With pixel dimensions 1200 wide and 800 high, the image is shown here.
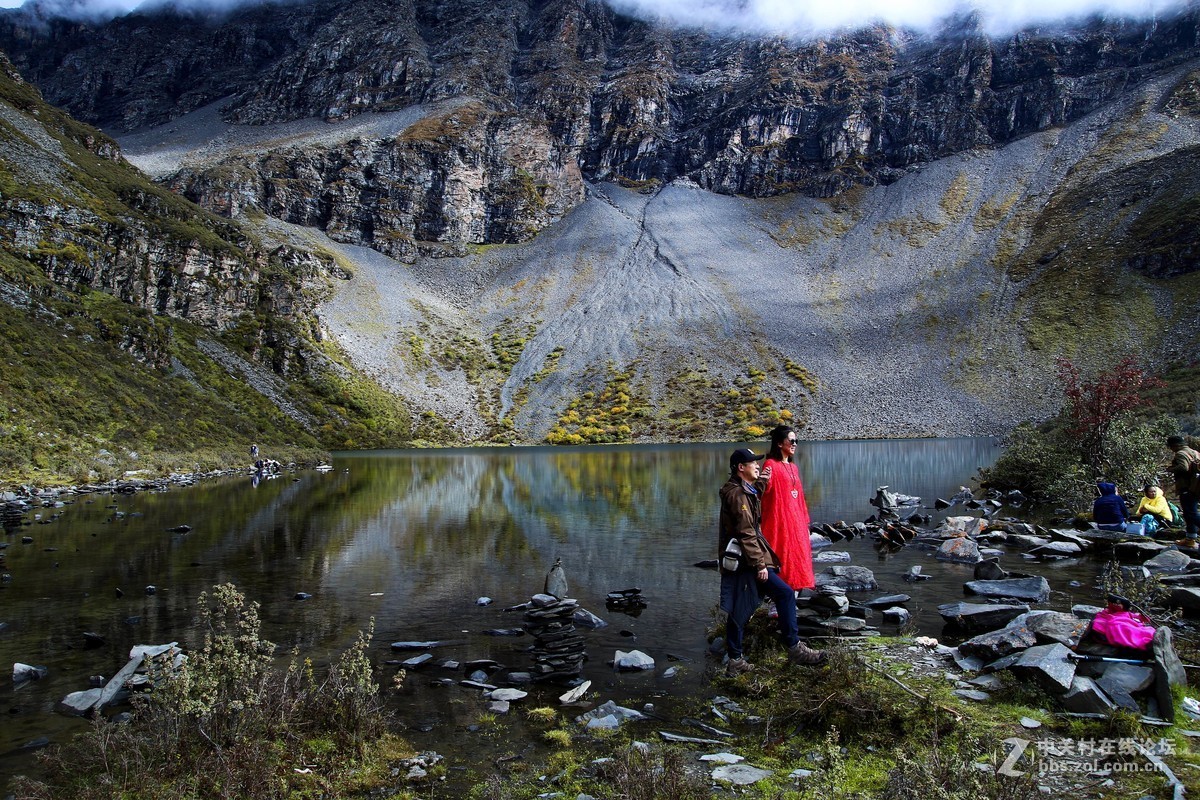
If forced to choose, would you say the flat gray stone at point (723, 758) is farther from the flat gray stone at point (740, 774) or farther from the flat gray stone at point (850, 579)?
the flat gray stone at point (850, 579)

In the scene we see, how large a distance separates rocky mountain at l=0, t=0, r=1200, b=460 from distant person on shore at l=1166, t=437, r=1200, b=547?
64.8m

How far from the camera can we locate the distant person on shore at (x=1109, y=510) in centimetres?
1633

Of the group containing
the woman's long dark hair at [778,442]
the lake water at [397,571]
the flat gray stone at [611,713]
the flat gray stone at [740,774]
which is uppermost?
the woman's long dark hair at [778,442]

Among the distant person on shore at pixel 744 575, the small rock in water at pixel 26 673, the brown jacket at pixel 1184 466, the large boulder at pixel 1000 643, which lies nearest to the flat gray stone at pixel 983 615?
the large boulder at pixel 1000 643

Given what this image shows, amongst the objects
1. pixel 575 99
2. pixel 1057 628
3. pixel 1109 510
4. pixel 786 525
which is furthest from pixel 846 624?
pixel 575 99

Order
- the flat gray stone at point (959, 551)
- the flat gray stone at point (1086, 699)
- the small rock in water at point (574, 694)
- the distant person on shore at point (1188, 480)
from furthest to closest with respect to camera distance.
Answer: the flat gray stone at point (959, 551), the distant person on shore at point (1188, 480), the small rock in water at point (574, 694), the flat gray stone at point (1086, 699)

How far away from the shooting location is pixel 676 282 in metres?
109

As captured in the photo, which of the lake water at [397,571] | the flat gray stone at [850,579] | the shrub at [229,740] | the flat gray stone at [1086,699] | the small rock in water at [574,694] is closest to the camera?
the shrub at [229,740]

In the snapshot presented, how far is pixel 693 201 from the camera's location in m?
140

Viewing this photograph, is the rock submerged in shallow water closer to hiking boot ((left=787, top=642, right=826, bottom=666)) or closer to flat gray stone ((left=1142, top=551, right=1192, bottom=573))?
hiking boot ((left=787, top=642, right=826, bottom=666))

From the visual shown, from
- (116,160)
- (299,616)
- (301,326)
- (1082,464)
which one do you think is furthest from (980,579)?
(116,160)

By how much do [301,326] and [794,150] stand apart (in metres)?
112

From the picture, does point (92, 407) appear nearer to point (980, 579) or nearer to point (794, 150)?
point (980, 579)

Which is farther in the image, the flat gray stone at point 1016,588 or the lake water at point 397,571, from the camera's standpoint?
the flat gray stone at point 1016,588
